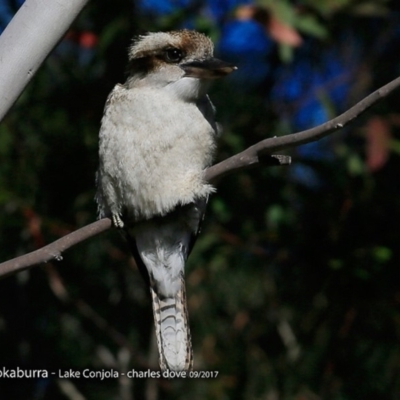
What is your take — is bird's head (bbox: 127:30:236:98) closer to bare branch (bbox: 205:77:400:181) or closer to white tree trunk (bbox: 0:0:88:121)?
bare branch (bbox: 205:77:400:181)

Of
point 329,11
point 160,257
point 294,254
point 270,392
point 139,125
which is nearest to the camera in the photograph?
point 139,125

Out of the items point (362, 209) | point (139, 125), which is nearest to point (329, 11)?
point (362, 209)

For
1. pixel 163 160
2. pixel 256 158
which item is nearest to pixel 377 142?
pixel 163 160

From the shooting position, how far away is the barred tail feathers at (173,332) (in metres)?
2.35

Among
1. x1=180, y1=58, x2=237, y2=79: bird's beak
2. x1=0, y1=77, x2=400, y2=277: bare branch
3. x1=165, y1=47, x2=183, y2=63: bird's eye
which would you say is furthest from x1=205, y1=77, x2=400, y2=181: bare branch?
x1=165, y1=47, x2=183, y2=63: bird's eye

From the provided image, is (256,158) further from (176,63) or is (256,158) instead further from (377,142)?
(377,142)

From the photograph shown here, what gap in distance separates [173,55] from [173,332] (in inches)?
30.2

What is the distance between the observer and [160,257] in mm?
Answer: 2377

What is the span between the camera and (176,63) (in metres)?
2.38

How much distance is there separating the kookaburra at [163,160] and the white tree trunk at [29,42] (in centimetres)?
65

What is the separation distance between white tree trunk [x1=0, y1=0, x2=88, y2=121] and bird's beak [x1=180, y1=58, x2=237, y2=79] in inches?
28.8

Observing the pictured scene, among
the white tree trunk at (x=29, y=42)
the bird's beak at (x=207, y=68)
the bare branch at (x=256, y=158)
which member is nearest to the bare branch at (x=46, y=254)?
the bare branch at (x=256, y=158)

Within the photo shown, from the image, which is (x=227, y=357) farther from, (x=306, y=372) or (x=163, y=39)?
(x=163, y=39)

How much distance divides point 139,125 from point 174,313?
0.54 metres
